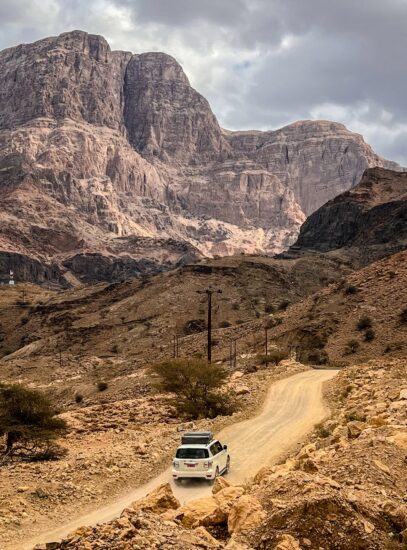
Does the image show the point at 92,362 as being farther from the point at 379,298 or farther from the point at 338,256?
the point at 338,256

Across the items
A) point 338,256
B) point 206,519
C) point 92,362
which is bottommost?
point 92,362

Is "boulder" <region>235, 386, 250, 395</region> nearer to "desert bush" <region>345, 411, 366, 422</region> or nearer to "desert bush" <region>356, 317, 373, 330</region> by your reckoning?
"desert bush" <region>345, 411, 366, 422</region>

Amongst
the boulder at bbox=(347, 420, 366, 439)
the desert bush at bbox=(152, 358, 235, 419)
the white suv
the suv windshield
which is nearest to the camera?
the boulder at bbox=(347, 420, 366, 439)

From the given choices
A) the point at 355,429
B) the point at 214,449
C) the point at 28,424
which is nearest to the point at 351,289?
the point at 28,424

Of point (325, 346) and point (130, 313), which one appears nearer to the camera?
point (325, 346)

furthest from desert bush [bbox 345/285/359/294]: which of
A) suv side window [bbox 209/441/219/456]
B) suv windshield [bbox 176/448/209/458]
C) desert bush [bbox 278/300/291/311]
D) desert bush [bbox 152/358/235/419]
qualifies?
suv windshield [bbox 176/448/209/458]

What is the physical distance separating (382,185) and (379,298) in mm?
118674

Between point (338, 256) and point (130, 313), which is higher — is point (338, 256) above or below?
above

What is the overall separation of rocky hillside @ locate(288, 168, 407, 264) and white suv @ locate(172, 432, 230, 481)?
4774 inches

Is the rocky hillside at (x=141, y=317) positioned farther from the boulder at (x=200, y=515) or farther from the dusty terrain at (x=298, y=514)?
the boulder at (x=200, y=515)

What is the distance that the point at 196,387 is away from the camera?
36250 millimetres

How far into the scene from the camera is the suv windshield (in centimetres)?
2058

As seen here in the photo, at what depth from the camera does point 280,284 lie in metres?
118

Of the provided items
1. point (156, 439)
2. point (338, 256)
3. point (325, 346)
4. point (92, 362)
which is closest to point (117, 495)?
point (156, 439)
